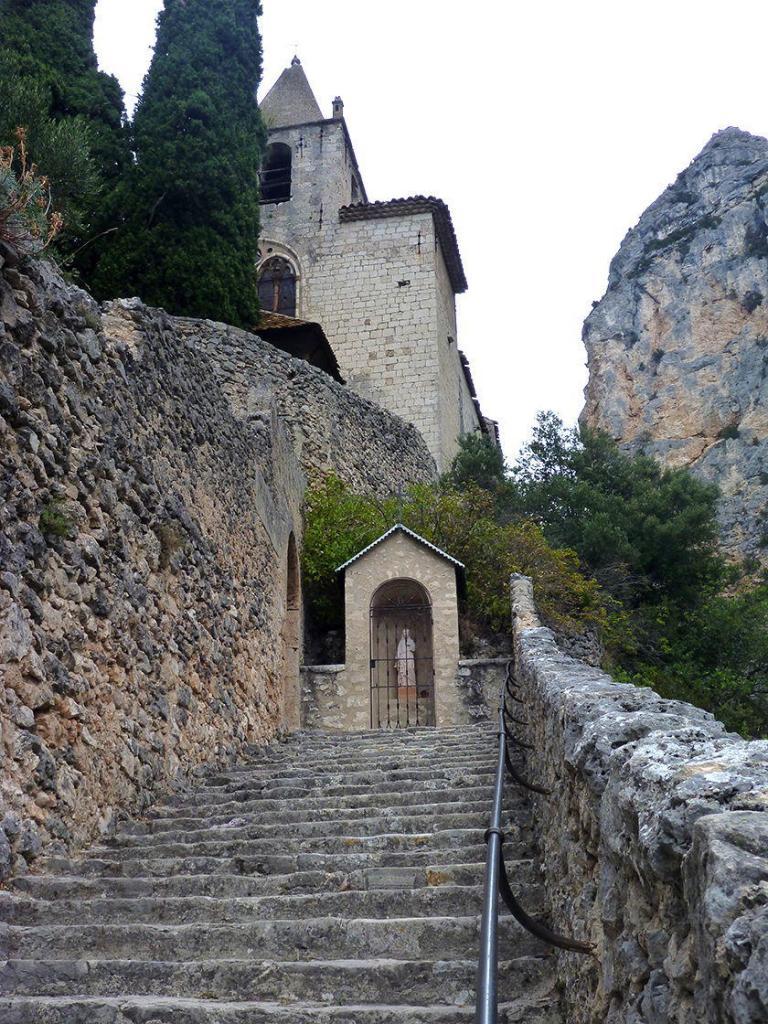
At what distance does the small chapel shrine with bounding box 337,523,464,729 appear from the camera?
11781 millimetres

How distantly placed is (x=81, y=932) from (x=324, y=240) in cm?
2338

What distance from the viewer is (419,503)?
583 inches

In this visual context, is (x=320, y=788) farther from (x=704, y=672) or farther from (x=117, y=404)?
(x=704, y=672)

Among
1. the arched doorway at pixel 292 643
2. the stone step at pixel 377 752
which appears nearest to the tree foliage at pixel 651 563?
the arched doorway at pixel 292 643

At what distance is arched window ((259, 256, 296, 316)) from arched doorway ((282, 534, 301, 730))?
13609 mm

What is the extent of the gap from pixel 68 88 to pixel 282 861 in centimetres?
1474

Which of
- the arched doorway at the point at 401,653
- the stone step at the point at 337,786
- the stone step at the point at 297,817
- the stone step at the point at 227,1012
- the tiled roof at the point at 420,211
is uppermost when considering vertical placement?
the tiled roof at the point at 420,211

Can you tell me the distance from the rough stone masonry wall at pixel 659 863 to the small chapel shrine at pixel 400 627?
8.30 metres

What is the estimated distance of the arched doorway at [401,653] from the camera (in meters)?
12.8

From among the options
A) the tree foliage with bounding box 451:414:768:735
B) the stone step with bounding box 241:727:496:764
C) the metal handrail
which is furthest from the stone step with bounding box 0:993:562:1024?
the tree foliage with bounding box 451:414:768:735

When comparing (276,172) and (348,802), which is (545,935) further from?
(276,172)

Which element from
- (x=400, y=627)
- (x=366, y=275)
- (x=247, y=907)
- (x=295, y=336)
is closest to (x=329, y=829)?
(x=247, y=907)

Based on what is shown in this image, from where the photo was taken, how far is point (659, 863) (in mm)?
1718

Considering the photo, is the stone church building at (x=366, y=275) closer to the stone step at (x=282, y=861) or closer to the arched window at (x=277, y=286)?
the arched window at (x=277, y=286)
